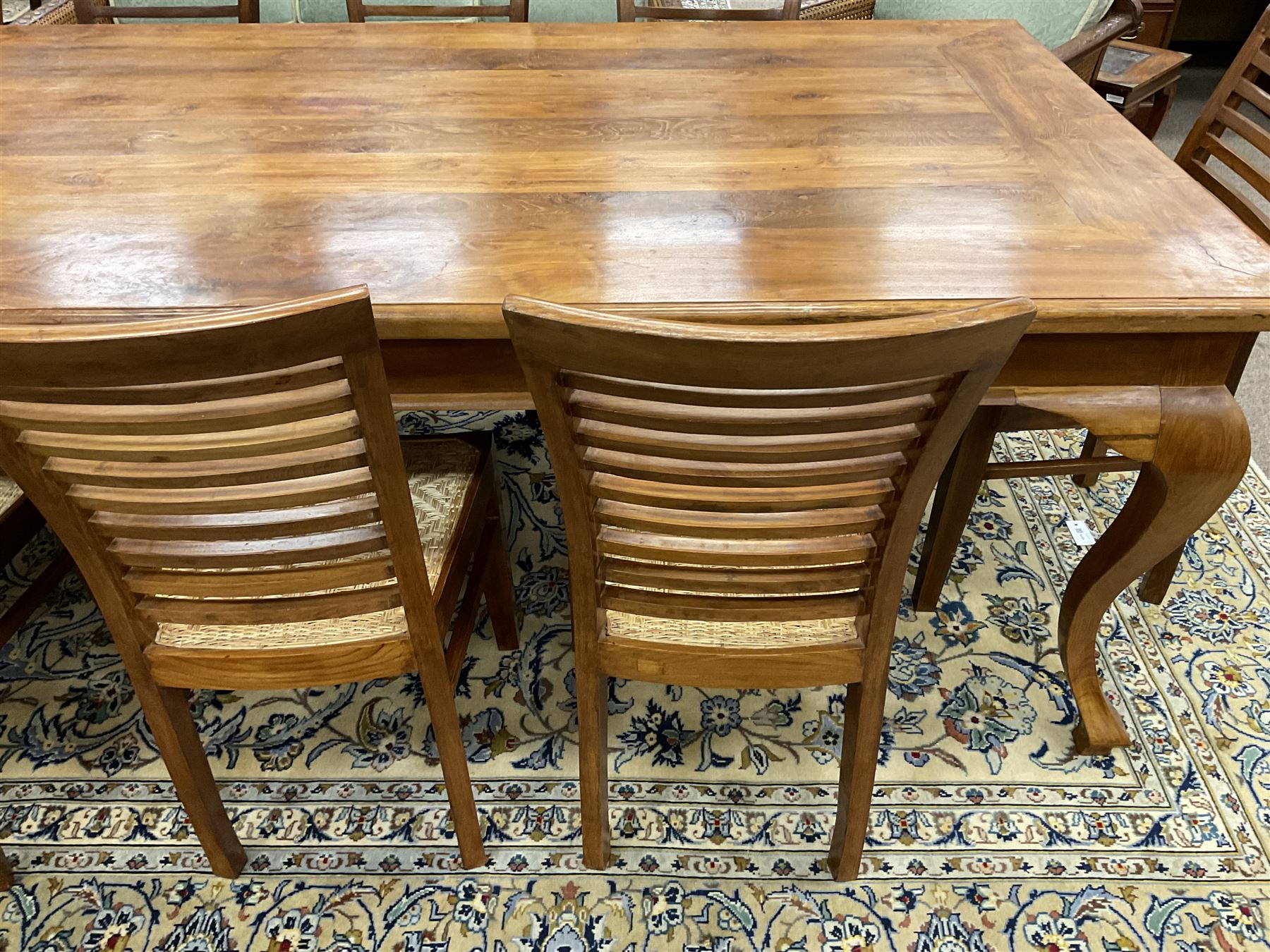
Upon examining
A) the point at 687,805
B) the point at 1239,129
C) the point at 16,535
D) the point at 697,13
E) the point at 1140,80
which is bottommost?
the point at 687,805

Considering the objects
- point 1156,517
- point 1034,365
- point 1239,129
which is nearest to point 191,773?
point 1034,365

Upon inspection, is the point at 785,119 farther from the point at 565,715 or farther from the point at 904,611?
the point at 565,715

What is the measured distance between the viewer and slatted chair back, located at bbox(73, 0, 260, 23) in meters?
2.08

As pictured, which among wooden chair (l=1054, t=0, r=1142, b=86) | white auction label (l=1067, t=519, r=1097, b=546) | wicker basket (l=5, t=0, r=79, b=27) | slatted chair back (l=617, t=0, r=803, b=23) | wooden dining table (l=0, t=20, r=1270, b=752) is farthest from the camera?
wicker basket (l=5, t=0, r=79, b=27)

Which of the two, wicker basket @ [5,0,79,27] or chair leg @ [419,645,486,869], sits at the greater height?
wicker basket @ [5,0,79,27]

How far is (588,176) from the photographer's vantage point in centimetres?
128

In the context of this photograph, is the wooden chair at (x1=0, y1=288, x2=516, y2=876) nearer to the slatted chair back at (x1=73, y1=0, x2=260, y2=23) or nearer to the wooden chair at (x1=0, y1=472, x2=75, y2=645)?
the wooden chair at (x1=0, y1=472, x2=75, y2=645)

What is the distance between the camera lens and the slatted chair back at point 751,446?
2.31 ft

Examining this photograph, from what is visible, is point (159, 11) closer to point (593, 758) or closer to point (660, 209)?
point (660, 209)

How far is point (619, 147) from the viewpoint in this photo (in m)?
1.36

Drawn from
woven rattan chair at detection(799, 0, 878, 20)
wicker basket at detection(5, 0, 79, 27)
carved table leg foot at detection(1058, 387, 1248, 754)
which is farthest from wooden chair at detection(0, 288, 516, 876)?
wicker basket at detection(5, 0, 79, 27)

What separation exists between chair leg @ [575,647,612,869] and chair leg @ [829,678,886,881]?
310 mm

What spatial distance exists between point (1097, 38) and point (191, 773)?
2366 mm

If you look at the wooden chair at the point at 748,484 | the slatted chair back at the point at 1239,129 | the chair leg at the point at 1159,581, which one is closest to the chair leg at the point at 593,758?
the wooden chair at the point at 748,484
